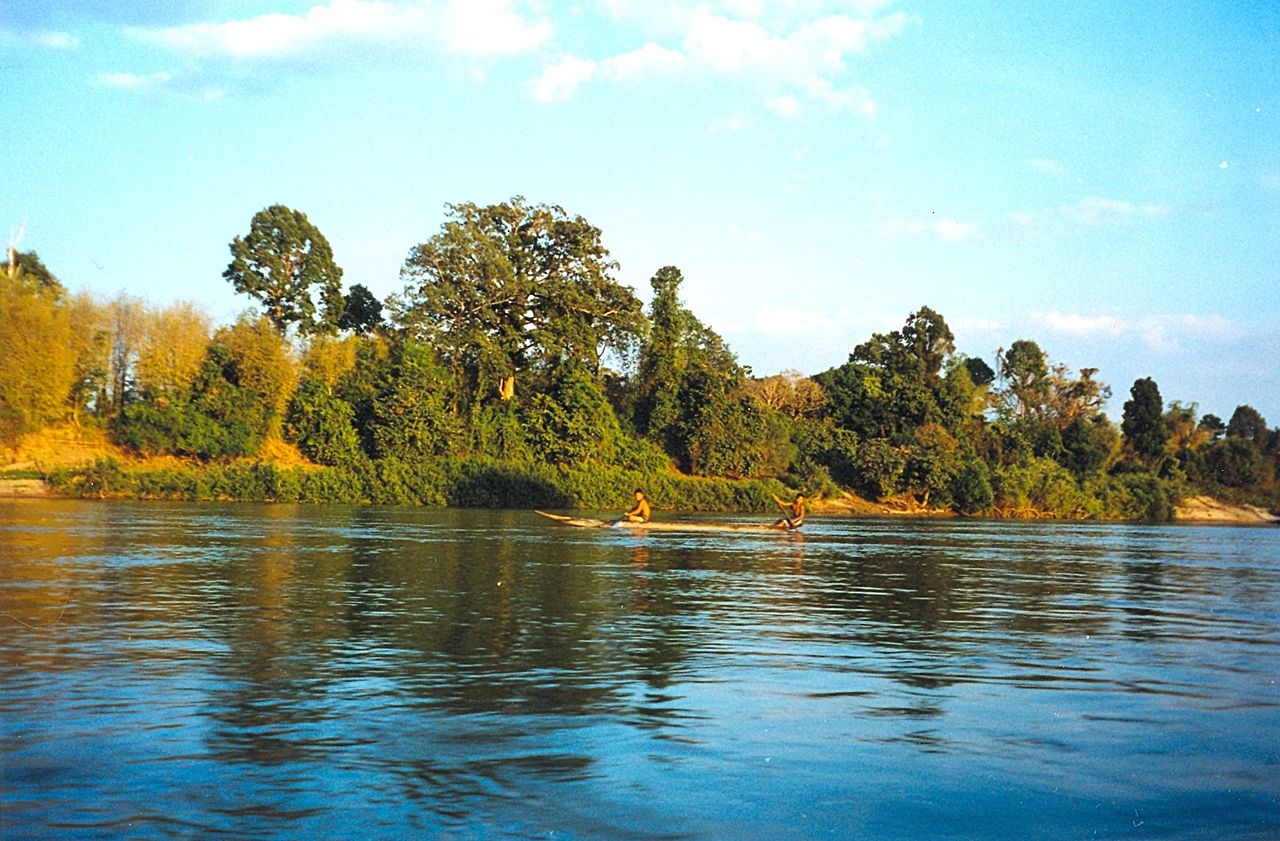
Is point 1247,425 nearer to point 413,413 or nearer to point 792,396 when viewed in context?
point 792,396

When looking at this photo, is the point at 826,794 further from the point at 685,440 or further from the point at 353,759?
the point at 685,440

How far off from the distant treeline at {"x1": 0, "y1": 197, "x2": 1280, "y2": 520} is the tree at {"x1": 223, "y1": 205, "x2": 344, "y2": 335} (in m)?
0.11

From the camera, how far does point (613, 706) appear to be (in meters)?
9.60

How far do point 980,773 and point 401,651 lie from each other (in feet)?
19.9

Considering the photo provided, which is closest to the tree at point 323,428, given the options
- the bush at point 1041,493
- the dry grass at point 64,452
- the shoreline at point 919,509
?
the dry grass at point 64,452

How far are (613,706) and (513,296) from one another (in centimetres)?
5024

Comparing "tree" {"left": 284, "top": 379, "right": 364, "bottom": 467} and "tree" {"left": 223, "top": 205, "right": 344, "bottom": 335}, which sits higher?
"tree" {"left": 223, "top": 205, "right": 344, "bottom": 335}

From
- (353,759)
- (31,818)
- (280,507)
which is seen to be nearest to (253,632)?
(353,759)

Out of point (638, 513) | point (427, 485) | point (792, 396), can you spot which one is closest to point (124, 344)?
point (427, 485)

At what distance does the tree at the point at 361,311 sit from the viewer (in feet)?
212

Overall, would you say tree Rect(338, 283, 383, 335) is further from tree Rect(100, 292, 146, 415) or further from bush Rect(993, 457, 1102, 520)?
bush Rect(993, 457, 1102, 520)

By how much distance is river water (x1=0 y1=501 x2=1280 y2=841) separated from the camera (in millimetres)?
6965

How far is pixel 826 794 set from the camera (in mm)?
7449

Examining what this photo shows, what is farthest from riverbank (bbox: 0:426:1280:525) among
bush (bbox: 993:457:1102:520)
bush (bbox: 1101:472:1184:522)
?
bush (bbox: 1101:472:1184:522)
